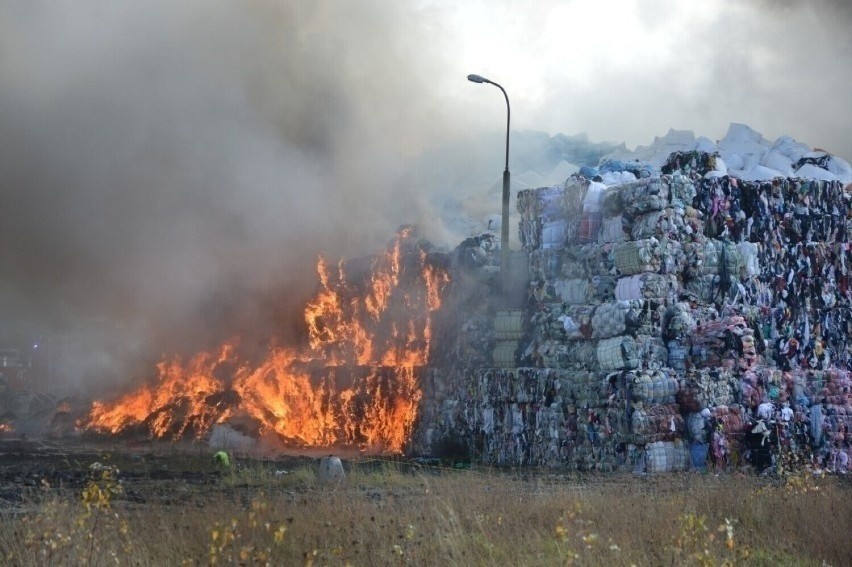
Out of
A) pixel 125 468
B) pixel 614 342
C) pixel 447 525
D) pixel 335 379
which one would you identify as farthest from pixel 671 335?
pixel 447 525

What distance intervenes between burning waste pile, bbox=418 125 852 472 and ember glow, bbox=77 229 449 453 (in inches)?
79.7

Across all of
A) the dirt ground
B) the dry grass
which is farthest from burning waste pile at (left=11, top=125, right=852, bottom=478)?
the dry grass

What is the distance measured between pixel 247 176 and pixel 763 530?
28406 millimetres

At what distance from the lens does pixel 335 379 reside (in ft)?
103

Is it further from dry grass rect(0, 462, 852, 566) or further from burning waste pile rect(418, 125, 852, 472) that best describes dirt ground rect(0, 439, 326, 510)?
burning waste pile rect(418, 125, 852, 472)

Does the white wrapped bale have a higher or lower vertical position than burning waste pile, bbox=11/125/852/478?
lower

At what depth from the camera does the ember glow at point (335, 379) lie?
30.6 metres

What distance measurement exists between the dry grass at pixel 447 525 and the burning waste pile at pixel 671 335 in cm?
474

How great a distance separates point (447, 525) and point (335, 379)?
20.1m

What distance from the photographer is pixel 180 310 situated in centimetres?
4012

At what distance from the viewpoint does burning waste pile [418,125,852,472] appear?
2311 cm

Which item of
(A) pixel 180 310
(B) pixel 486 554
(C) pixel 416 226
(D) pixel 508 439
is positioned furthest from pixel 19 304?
(B) pixel 486 554

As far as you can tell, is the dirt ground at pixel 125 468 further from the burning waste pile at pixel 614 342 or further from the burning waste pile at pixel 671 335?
the burning waste pile at pixel 671 335

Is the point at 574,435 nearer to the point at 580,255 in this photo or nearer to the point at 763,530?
the point at 580,255
